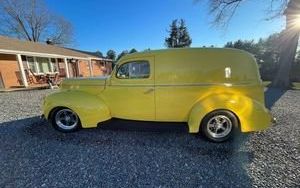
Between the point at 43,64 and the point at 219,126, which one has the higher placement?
the point at 43,64

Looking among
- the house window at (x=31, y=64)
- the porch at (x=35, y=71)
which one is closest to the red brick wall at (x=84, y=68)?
the porch at (x=35, y=71)

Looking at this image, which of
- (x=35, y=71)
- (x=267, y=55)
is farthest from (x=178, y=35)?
(x=35, y=71)

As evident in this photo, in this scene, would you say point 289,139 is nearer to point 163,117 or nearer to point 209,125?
point 209,125

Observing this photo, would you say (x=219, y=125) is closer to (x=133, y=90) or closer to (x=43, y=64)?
(x=133, y=90)

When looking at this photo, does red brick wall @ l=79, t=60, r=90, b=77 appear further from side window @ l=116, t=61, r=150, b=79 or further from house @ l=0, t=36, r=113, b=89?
side window @ l=116, t=61, r=150, b=79

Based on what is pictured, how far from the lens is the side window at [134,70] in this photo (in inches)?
157

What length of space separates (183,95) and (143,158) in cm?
160

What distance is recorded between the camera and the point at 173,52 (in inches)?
152

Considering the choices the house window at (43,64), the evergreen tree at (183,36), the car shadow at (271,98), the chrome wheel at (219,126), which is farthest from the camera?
the evergreen tree at (183,36)

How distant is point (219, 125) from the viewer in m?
3.78

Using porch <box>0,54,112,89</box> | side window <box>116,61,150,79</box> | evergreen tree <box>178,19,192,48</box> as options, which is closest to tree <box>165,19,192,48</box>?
evergreen tree <box>178,19,192,48</box>

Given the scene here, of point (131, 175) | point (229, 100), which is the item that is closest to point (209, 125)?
point (229, 100)

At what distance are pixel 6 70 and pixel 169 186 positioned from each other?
51.4 ft

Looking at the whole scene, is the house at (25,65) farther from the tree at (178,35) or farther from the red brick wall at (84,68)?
the tree at (178,35)
